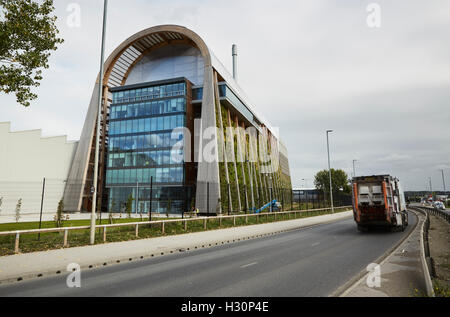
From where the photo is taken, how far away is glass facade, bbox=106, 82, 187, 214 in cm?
4197

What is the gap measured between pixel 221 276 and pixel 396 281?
4.09m

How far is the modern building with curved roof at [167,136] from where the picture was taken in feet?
132

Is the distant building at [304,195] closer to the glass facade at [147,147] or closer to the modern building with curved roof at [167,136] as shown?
the modern building with curved roof at [167,136]

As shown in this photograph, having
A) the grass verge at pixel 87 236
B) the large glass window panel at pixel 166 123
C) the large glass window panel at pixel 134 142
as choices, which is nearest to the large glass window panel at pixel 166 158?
the large glass window panel at pixel 166 123

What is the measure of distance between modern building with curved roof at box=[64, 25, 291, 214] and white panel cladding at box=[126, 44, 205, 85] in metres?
0.20

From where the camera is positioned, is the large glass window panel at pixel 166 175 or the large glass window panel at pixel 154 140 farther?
the large glass window panel at pixel 154 140

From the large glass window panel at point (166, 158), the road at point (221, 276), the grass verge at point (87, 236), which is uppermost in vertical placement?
the large glass window panel at point (166, 158)

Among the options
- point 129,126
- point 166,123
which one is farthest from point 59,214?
point 129,126

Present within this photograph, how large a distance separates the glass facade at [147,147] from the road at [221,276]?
3179cm

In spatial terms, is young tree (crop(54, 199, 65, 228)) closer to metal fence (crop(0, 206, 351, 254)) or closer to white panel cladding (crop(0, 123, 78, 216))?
metal fence (crop(0, 206, 351, 254))

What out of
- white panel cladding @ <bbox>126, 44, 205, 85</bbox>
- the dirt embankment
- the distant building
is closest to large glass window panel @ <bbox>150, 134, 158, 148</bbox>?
white panel cladding @ <bbox>126, 44, 205, 85</bbox>

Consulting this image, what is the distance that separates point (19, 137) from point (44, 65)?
1220 inches

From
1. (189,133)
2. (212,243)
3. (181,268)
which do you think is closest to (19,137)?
(189,133)

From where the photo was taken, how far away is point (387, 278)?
6621 millimetres
